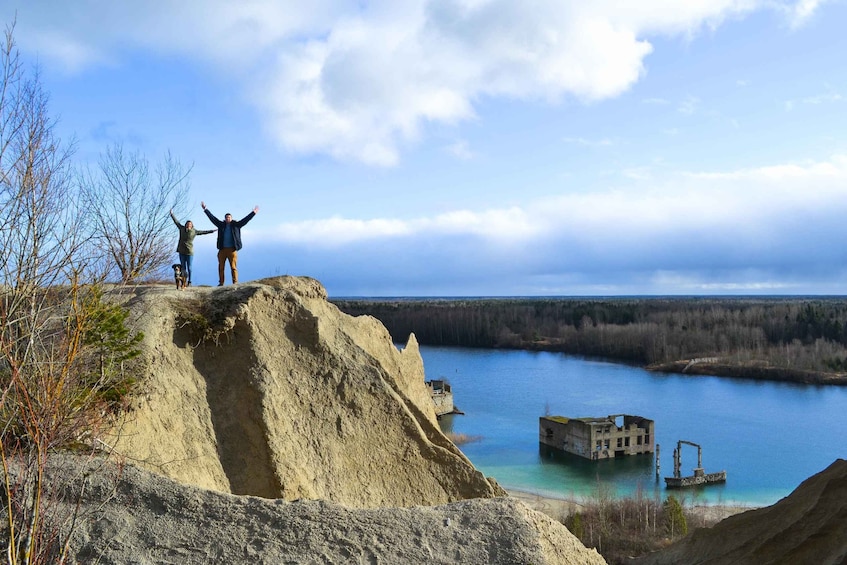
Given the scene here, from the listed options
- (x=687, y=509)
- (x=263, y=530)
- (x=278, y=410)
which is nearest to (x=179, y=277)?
(x=278, y=410)

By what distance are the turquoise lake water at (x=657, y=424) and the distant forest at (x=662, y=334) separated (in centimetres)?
→ 632

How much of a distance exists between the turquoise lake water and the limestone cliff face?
72.8ft

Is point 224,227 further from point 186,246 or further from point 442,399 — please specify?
point 442,399

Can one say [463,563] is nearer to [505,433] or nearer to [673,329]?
[505,433]

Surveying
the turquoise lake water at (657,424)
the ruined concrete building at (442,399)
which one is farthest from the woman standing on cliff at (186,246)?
the ruined concrete building at (442,399)

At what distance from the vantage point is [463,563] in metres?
7.80

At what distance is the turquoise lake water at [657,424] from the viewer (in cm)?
3691

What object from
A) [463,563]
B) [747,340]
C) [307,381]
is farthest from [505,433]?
[747,340]

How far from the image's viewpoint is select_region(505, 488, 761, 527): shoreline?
26.5m

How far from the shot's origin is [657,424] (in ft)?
162

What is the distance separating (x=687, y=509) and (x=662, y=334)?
211 ft

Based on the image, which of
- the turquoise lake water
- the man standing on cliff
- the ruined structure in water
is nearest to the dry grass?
the turquoise lake water

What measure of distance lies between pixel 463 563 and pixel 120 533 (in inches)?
151

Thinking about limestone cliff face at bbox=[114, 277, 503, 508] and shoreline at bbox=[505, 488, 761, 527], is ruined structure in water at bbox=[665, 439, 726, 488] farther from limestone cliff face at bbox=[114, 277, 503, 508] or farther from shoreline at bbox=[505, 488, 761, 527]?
limestone cliff face at bbox=[114, 277, 503, 508]
